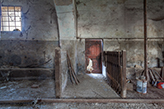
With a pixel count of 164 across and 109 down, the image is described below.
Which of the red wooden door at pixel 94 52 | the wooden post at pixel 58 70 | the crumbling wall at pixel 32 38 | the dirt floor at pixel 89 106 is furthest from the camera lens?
the red wooden door at pixel 94 52

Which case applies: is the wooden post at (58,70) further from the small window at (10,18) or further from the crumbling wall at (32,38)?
the small window at (10,18)

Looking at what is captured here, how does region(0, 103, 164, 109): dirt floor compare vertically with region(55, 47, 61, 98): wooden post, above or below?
below

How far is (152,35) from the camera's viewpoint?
5414 millimetres

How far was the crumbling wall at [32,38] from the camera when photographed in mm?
5328

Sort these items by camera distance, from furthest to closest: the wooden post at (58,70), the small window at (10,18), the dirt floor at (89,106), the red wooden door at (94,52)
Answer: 1. the red wooden door at (94,52)
2. the small window at (10,18)
3. the wooden post at (58,70)
4. the dirt floor at (89,106)

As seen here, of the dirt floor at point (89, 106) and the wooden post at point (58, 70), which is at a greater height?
the wooden post at point (58, 70)

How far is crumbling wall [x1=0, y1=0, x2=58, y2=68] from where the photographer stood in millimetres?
5328

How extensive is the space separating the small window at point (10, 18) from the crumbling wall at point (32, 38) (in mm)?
262

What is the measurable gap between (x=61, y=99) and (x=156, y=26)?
625cm

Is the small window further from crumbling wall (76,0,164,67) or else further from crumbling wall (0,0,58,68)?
crumbling wall (76,0,164,67)

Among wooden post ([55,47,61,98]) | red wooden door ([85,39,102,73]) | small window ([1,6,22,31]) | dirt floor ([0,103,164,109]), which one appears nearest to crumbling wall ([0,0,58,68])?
small window ([1,6,22,31])

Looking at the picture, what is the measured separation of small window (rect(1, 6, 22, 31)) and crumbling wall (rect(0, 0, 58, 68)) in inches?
10.3

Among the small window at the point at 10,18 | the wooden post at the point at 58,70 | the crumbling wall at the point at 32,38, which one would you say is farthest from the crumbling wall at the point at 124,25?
the small window at the point at 10,18

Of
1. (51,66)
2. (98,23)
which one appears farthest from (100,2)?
(51,66)
